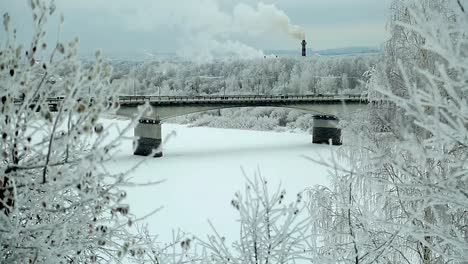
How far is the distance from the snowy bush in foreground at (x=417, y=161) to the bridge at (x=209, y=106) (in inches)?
971

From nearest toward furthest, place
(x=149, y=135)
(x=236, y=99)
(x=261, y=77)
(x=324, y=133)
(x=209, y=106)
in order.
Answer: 1. (x=149, y=135)
2. (x=209, y=106)
3. (x=236, y=99)
4. (x=324, y=133)
5. (x=261, y=77)

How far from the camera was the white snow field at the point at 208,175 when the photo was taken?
15.7 m

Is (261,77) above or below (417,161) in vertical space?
above

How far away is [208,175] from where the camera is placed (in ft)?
79.2

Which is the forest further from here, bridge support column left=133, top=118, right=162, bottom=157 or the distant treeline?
the distant treeline

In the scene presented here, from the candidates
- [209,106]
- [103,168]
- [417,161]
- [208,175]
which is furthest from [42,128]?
[209,106]

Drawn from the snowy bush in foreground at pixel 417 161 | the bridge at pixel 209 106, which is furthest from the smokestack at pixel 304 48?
the snowy bush in foreground at pixel 417 161

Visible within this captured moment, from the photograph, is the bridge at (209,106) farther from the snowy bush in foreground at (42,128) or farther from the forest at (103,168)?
the snowy bush in foreground at (42,128)

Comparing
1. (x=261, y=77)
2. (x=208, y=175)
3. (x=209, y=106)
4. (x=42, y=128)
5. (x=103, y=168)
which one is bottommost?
(x=208, y=175)

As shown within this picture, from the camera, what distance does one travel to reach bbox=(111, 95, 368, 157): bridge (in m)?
32.7

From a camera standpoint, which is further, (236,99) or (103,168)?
(236,99)

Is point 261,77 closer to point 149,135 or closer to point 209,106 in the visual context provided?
point 209,106

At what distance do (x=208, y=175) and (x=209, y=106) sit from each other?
486 inches

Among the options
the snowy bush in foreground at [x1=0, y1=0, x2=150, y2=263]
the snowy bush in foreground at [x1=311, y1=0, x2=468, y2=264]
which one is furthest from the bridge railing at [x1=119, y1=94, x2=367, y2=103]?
the snowy bush in foreground at [x1=0, y1=0, x2=150, y2=263]
